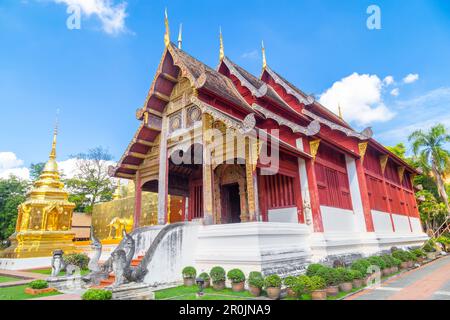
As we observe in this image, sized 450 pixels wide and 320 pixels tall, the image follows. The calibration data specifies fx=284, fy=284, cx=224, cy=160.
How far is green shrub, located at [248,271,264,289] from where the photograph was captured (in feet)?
Answer: 18.4

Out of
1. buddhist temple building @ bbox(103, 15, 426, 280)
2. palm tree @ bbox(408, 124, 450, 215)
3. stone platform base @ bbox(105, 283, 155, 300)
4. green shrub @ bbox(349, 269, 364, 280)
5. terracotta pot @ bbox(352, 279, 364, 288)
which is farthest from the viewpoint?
palm tree @ bbox(408, 124, 450, 215)

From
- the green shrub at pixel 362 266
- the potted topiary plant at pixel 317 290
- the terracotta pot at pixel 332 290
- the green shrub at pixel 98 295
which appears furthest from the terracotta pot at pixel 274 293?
the green shrub at pixel 98 295

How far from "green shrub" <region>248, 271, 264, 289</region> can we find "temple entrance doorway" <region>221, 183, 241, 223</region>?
4.75m

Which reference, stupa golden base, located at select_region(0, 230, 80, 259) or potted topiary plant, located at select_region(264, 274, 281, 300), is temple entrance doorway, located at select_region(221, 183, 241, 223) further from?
stupa golden base, located at select_region(0, 230, 80, 259)

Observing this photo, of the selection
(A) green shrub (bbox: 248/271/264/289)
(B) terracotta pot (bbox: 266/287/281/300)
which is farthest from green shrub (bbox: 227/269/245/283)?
(B) terracotta pot (bbox: 266/287/281/300)

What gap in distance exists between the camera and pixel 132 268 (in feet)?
19.0

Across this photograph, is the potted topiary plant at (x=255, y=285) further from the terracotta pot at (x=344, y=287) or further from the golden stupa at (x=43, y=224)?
the golden stupa at (x=43, y=224)

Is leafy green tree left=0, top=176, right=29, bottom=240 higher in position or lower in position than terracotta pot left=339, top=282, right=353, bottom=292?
higher

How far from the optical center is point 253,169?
7121 millimetres

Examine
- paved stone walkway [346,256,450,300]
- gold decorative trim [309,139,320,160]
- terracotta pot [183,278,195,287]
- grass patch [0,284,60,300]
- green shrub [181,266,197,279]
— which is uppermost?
gold decorative trim [309,139,320,160]

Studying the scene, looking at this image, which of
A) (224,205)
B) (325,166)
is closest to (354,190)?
(325,166)

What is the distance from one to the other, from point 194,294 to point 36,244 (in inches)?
459

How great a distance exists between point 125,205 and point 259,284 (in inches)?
616
